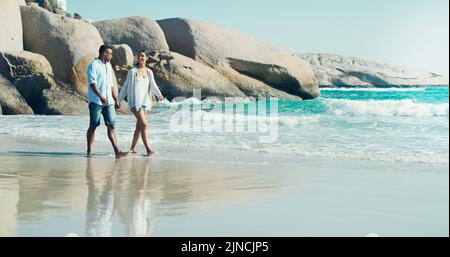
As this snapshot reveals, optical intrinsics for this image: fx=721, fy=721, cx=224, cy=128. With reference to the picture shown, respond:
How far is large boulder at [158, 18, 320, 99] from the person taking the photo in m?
30.8

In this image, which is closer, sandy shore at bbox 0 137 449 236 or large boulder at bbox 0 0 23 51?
sandy shore at bbox 0 137 449 236

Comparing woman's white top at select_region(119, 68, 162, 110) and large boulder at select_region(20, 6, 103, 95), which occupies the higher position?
large boulder at select_region(20, 6, 103, 95)

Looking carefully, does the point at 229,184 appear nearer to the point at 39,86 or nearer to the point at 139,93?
the point at 139,93

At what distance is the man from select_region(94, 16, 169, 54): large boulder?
65.2ft

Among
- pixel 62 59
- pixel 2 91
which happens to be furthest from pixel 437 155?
pixel 62 59

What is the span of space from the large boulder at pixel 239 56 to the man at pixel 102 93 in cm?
2115

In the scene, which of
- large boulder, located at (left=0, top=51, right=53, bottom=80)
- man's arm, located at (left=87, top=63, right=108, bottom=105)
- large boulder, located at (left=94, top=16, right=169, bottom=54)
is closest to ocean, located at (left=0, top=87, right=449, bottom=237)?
man's arm, located at (left=87, top=63, right=108, bottom=105)

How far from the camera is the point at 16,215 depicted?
4883 mm

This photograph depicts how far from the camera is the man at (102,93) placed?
910 centimetres

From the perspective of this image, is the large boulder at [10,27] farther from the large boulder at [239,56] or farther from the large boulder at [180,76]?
the large boulder at [239,56]

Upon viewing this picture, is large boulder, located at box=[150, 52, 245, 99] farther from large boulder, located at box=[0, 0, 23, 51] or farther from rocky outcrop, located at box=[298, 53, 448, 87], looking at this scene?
rocky outcrop, located at box=[298, 53, 448, 87]

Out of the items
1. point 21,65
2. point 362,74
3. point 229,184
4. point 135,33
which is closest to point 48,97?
point 21,65
